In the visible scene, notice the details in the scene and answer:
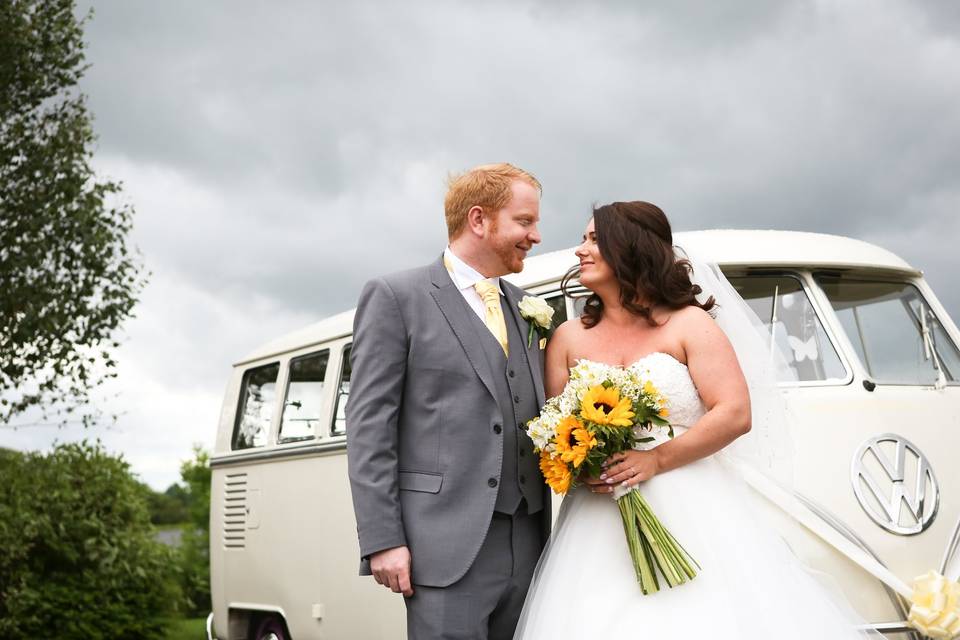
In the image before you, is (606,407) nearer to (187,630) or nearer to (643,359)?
(643,359)

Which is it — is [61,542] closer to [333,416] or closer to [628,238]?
[333,416]

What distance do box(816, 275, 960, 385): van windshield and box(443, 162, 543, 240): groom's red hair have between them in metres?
2.10

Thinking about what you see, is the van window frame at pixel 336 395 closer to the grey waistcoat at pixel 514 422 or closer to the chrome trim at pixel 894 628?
the grey waistcoat at pixel 514 422

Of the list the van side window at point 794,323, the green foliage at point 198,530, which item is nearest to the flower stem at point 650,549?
the van side window at point 794,323

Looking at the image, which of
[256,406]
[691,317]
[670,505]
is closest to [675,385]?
[691,317]

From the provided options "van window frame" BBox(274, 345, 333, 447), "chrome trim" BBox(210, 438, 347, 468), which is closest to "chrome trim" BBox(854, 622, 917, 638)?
"chrome trim" BBox(210, 438, 347, 468)

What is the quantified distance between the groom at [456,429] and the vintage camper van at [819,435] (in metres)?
1.06

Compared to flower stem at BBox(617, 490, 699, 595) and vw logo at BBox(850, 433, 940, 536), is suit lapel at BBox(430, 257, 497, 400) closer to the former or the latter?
flower stem at BBox(617, 490, 699, 595)

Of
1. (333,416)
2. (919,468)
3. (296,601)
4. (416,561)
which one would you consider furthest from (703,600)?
(296,601)

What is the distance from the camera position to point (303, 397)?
710cm

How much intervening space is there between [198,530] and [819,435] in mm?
13447

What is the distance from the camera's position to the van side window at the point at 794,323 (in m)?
4.54

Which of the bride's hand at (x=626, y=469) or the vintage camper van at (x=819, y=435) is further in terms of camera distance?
the vintage camper van at (x=819, y=435)

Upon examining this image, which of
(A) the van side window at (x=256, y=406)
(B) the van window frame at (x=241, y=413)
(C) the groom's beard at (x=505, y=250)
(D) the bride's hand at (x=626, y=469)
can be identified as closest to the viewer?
(D) the bride's hand at (x=626, y=469)
